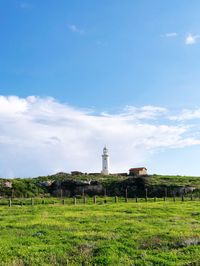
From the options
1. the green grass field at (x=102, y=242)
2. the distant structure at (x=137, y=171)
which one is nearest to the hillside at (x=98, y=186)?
the distant structure at (x=137, y=171)

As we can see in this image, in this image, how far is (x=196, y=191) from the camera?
73.3 m

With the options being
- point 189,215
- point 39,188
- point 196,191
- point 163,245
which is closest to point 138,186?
point 196,191

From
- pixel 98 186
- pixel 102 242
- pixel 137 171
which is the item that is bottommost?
pixel 102 242

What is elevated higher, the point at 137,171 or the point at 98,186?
the point at 137,171

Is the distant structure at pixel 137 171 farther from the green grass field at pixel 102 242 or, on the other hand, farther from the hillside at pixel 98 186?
the green grass field at pixel 102 242

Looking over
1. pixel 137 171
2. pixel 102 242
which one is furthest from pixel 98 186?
pixel 102 242

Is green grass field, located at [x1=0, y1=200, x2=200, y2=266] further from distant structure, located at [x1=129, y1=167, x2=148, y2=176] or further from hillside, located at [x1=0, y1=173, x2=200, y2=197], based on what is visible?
distant structure, located at [x1=129, y1=167, x2=148, y2=176]

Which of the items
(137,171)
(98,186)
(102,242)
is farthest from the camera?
(137,171)

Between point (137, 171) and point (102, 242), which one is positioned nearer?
point (102, 242)

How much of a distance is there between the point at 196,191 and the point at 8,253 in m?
57.2

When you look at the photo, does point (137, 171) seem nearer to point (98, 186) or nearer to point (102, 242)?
point (98, 186)

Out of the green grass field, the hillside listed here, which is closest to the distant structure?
the hillside

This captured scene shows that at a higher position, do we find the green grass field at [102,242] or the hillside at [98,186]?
the hillside at [98,186]

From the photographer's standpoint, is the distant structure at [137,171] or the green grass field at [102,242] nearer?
the green grass field at [102,242]
